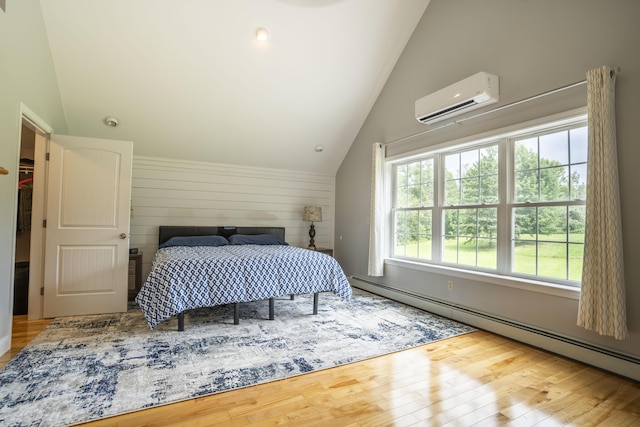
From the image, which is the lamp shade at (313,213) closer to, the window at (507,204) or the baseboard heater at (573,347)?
the window at (507,204)

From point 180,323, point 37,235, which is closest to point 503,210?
point 180,323

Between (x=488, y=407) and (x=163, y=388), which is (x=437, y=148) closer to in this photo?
(x=488, y=407)

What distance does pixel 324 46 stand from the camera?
386 centimetres

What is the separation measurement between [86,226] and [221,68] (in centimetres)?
229

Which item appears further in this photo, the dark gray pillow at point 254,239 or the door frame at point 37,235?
the dark gray pillow at point 254,239

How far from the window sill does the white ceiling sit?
8.18ft

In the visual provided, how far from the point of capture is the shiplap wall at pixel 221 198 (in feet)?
15.2

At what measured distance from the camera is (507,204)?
3.14 meters

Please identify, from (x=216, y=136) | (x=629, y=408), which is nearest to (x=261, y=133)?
(x=216, y=136)

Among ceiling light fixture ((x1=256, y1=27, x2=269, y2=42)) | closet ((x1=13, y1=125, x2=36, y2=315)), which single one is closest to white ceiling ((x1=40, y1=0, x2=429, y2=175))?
ceiling light fixture ((x1=256, y1=27, x2=269, y2=42))

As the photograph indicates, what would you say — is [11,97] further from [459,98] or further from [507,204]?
[507,204]

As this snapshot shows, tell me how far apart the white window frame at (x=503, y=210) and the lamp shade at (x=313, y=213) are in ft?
5.56

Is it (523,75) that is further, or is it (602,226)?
(523,75)

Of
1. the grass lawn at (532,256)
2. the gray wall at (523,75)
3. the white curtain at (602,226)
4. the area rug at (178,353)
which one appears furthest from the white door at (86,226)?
the white curtain at (602,226)
